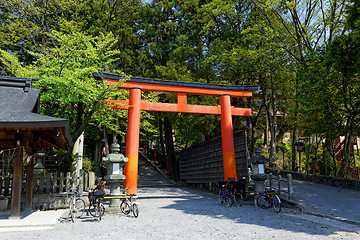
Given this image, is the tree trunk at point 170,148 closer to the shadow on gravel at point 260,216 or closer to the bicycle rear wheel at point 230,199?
the shadow on gravel at point 260,216

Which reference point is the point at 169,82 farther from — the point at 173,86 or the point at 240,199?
the point at 240,199

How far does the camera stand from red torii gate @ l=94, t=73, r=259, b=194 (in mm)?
12422

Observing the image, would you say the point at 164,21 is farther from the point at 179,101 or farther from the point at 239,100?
the point at 179,101

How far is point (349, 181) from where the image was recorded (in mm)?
13430

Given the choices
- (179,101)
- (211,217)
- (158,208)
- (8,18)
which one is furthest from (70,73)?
(8,18)

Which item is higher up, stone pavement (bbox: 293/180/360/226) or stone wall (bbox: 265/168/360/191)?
stone wall (bbox: 265/168/360/191)

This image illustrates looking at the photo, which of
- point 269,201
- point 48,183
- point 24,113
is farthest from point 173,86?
point 24,113

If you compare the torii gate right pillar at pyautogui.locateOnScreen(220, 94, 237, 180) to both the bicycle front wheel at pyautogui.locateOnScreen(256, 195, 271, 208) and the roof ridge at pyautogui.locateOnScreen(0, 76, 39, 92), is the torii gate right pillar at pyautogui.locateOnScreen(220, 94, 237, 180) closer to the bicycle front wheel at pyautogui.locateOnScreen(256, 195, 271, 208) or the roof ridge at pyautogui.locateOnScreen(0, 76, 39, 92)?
the bicycle front wheel at pyautogui.locateOnScreen(256, 195, 271, 208)

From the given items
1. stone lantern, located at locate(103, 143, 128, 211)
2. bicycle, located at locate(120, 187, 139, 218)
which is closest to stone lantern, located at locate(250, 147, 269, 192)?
bicycle, located at locate(120, 187, 139, 218)

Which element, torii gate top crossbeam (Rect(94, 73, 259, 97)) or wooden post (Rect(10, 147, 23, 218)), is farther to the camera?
torii gate top crossbeam (Rect(94, 73, 259, 97))

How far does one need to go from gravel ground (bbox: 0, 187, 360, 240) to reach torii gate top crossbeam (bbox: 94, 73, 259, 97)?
21.0 feet

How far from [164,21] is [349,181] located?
18357 millimetres

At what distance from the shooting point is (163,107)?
1334cm

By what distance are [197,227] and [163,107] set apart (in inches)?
283
